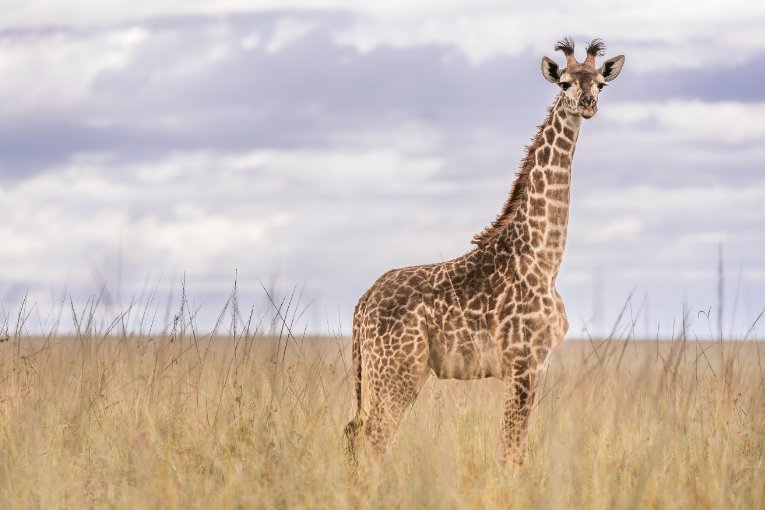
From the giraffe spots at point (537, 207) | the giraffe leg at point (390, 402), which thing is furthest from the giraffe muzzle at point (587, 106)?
the giraffe leg at point (390, 402)

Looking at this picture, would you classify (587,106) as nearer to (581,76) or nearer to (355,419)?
(581,76)

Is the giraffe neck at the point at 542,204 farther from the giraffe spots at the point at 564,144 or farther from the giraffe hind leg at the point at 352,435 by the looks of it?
the giraffe hind leg at the point at 352,435

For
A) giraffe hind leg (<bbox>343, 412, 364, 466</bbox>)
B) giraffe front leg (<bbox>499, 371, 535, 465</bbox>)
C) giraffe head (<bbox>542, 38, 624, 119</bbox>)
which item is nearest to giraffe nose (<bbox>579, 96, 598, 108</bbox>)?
giraffe head (<bbox>542, 38, 624, 119</bbox>)

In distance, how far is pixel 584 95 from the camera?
7.57m

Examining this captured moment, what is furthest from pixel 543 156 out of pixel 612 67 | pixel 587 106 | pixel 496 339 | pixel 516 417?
pixel 516 417

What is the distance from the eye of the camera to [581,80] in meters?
7.65

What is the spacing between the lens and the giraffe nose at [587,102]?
7543mm

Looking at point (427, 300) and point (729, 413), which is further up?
point (427, 300)

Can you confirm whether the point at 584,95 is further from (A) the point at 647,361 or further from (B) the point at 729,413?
(B) the point at 729,413

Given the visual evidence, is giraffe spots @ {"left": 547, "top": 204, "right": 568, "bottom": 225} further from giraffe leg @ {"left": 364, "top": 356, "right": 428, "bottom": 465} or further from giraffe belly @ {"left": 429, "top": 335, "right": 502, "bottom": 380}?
giraffe leg @ {"left": 364, "top": 356, "right": 428, "bottom": 465}

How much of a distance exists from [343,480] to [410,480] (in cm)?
52

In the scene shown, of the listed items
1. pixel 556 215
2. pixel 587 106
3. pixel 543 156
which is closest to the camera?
pixel 587 106

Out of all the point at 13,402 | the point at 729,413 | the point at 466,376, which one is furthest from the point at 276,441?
the point at 729,413

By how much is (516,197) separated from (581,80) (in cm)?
104
